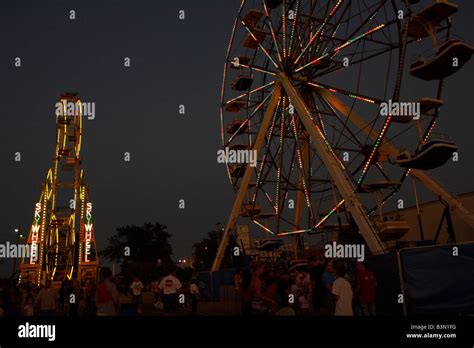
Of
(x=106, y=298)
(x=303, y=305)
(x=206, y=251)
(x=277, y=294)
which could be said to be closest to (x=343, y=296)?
(x=277, y=294)

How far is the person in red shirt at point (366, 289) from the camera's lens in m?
10.4

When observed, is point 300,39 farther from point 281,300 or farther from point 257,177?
point 281,300

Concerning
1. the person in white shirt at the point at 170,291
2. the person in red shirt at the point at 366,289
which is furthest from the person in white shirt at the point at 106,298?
the person in red shirt at the point at 366,289

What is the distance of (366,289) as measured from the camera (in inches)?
412

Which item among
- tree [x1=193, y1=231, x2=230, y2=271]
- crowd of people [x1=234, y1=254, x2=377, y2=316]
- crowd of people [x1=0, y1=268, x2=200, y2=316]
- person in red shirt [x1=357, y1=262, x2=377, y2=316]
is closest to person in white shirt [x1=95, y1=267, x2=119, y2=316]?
crowd of people [x1=0, y1=268, x2=200, y2=316]

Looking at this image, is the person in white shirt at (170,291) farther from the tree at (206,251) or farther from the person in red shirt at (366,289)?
the tree at (206,251)

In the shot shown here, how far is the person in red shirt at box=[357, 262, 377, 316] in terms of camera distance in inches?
410

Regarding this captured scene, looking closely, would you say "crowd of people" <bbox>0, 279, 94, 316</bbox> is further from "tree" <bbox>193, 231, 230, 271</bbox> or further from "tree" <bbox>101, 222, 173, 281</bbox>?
"tree" <bbox>193, 231, 230, 271</bbox>

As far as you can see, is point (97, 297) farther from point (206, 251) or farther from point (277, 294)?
point (206, 251)

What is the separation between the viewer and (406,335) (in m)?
6.48

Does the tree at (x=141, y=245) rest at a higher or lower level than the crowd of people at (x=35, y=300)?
higher

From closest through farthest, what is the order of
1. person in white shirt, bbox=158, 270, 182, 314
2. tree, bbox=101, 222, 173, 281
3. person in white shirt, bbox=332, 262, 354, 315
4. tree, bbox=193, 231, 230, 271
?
person in white shirt, bbox=332, 262, 354, 315 → person in white shirt, bbox=158, 270, 182, 314 → tree, bbox=101, 222, 173, 281 → tree, bbox=193, 231, 230, 271

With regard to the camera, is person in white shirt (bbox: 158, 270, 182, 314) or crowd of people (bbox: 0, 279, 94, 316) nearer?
crowd of people (bbox: 0, 279, 94, 316)

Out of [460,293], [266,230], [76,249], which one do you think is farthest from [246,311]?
[76,249]
